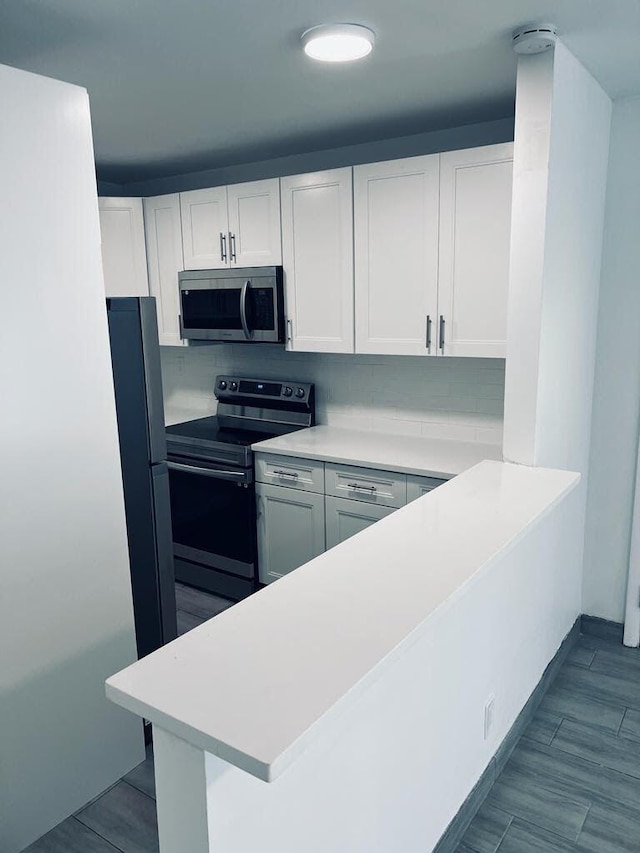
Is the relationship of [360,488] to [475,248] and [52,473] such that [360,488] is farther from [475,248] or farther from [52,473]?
[52,473]

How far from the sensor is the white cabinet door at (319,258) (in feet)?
10.0

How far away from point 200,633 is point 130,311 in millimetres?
1384

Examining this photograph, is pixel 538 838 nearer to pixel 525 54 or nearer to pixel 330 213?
pixel 525 54

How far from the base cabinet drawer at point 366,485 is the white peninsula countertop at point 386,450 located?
38 mm

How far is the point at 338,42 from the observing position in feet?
6.29

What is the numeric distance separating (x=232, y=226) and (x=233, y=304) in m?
0.41

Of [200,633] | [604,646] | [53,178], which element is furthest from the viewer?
[604,646]

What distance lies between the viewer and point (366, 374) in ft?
11.5

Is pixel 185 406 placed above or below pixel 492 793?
above

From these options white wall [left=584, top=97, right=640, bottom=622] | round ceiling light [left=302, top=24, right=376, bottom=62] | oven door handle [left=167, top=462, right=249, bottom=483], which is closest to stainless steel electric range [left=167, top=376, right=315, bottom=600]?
oven door handle [left=167, top=462, right=249, bottom=483]

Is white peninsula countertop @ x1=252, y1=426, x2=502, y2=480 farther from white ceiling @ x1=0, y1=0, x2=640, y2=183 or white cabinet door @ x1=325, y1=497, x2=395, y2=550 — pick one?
white ceiling @ x1=0, y1=0, x2=640, y2=183

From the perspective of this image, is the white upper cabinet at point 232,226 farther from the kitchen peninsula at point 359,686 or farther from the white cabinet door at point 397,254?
the kitchen peninsula at point 359,686

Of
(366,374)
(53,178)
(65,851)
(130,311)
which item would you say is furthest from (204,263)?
(65,851)

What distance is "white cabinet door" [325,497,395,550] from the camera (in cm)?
292
